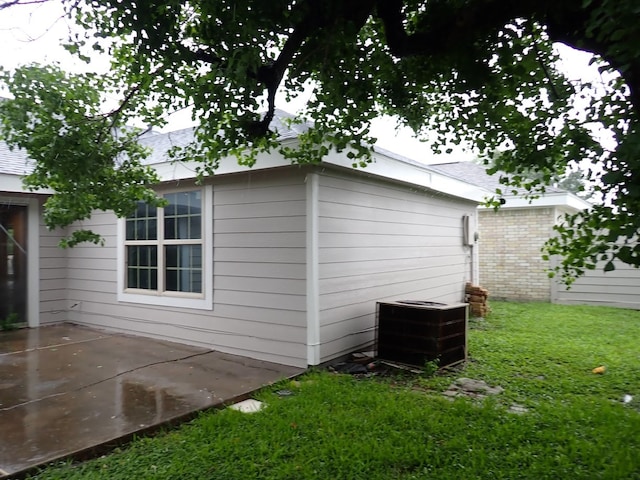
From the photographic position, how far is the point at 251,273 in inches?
216

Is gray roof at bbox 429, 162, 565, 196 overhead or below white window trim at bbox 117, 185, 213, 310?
overhead

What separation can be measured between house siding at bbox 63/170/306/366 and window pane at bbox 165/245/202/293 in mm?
316

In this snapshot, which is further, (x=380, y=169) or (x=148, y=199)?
(x=380, y=169)

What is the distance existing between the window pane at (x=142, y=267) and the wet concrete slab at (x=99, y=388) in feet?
2.71

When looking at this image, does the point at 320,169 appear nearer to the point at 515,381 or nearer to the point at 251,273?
the point at 251,273

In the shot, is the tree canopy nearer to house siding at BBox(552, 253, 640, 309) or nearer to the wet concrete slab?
the wet concrete slab

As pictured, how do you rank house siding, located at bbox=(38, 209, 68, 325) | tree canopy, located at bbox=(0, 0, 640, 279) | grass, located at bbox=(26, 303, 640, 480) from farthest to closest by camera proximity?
house siding, located at bbox=(38, 209, 68, 325)
grass, located at bbox=(26, 303, 640, 480)
tree canopy, located at bbox=(0, 0, 640, 279)

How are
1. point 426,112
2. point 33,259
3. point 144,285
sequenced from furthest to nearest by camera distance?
point 33,259 < point 144,285 < point 426,112

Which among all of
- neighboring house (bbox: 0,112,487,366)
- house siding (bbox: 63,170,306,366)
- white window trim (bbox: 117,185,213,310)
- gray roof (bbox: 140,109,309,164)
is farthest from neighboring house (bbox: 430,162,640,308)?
white window trim (bbox: 117,185,213,310)

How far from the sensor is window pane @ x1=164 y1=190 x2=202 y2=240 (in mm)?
6121

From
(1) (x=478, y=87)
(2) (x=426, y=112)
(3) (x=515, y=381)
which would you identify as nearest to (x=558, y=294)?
(3) (x=515, y=381)

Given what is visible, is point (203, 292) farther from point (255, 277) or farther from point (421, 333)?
point (421, 333)

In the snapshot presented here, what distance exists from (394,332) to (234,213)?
2444 millimetres

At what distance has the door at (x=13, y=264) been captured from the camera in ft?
24.1
